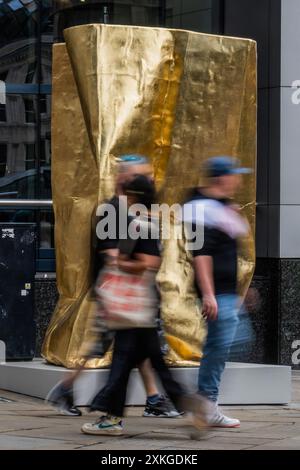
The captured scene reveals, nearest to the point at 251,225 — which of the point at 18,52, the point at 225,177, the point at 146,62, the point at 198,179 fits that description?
the point at 198,179

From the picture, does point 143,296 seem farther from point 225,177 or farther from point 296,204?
point 296,204

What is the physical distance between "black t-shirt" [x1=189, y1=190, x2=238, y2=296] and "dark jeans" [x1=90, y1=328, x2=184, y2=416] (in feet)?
1.82

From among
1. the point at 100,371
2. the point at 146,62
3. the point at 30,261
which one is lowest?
the point at 100,371

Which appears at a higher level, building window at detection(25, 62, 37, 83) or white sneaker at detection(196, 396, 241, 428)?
building window at detection(25, 62, 37, 83)

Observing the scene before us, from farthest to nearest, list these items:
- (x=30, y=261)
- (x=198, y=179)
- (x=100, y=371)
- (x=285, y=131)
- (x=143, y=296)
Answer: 1. (x=285, y=131)
2. (x=30, y=261)
3. (x=198, y=179)
4. (x=100, y=371)
5. (x=143, y=296)

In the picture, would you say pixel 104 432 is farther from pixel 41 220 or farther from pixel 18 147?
pixel 18 147

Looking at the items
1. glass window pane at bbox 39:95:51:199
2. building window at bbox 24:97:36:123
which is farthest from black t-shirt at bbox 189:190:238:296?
building window at bbox 24:97:36:123

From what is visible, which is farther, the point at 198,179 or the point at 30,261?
the point at 30,261

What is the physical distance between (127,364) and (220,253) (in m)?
1.02

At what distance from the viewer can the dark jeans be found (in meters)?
7.36

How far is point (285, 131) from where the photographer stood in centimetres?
1330

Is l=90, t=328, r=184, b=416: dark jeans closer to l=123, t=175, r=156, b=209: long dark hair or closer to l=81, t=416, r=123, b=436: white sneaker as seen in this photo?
l=81, t=416, r=123, b=436: white sneaker

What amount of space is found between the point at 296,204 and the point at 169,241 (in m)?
3.85

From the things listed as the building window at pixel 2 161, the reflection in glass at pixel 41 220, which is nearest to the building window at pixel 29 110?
the building window at pixel 2 161
